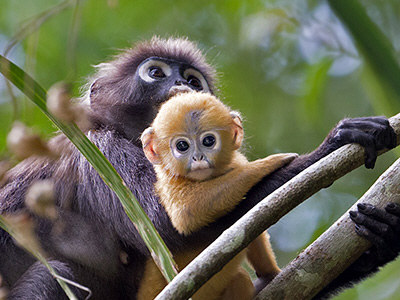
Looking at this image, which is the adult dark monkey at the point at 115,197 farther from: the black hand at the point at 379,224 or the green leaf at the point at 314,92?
the green leaf at the point at 314,92

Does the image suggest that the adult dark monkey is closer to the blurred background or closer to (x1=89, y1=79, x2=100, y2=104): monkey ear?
(x1=89, y1=79, x2=100, y2=104): monkey ear

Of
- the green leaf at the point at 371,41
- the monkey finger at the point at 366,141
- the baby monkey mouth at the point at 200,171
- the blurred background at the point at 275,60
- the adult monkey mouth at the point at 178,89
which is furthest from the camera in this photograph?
the blurred background at the point at 275,60

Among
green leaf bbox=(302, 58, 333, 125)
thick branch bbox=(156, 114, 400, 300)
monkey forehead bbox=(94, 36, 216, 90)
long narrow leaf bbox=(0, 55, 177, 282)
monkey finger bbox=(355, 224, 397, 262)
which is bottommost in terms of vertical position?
monkey finger bbox=(355, 224, 397, 262)

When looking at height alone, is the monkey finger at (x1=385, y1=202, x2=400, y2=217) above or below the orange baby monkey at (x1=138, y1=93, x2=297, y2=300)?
below

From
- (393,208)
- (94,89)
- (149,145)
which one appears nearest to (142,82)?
(94,89)

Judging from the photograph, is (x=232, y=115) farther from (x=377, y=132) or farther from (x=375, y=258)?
(x=375, y=258)

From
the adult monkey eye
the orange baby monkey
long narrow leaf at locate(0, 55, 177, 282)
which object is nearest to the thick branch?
long narrow leaf at locate(0, 55, 177, 282)

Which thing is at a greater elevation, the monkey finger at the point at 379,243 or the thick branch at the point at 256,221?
the thick branch at the point at 256,221

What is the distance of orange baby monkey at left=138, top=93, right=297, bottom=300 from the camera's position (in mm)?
2988

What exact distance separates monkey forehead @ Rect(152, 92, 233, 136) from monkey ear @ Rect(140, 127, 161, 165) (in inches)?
1.9

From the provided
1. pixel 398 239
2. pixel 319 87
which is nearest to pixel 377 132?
pixel 398 239

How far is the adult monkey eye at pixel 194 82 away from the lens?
441 centimetres

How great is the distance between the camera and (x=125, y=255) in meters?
3.63

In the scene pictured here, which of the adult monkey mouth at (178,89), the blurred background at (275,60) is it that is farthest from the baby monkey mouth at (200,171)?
the blurred background at (275,60)
